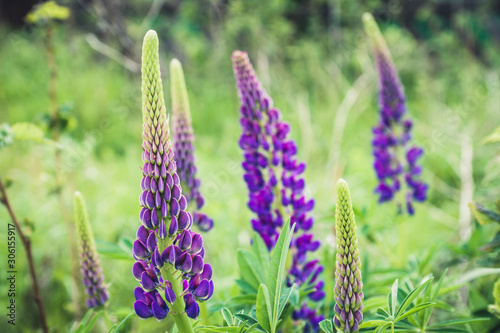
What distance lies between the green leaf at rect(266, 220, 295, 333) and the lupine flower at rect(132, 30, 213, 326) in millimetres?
152

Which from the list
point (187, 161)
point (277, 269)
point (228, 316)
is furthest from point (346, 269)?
point (187, 161)

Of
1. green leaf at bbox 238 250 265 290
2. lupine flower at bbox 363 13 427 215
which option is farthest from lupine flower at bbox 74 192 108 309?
lupine flower at bbox 363 13 427 215

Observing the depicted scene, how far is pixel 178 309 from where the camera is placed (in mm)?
1092

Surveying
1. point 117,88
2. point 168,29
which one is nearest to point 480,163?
point 117,88

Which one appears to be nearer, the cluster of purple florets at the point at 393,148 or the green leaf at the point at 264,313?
the green leaf at the point at 264,313

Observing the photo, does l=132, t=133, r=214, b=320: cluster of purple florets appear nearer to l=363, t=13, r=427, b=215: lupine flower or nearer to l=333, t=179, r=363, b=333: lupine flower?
l=333, t=179, r=363, b=333: lupine flower

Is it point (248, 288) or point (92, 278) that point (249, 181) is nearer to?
point (248, 288)

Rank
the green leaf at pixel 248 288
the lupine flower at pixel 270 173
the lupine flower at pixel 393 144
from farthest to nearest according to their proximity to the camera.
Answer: the lupine flower at pixel 393 144 → the lupine flower at pixel 270 173 → the green leaf at pixel 248 288

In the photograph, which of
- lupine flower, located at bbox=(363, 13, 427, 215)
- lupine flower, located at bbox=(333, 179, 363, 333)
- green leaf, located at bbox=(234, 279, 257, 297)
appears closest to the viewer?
lupine flower, located at bbox=(333, 179, 363, 333)

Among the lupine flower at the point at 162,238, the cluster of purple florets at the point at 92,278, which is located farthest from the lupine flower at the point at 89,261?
the lupine flower at the point at 162,238

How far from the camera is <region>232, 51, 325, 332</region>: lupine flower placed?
1.59 m

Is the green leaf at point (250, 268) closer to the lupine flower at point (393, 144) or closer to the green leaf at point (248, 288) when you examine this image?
Answer: the green leaf at point (248, 288)

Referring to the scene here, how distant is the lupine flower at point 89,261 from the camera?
134cm

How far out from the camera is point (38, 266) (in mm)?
2811
